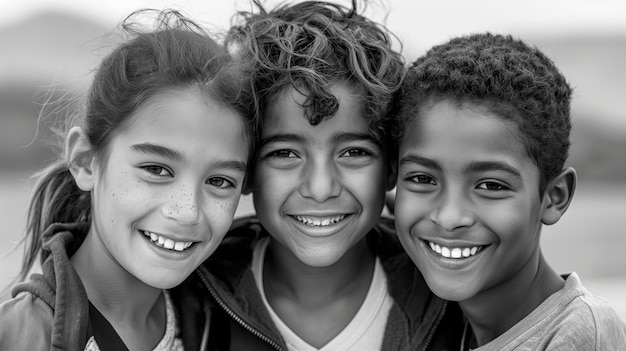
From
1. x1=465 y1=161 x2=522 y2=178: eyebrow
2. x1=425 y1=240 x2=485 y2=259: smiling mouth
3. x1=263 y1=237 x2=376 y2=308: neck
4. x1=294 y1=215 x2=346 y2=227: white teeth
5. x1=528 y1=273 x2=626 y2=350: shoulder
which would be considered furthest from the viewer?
x1=263 y1=237 x2=376 y2=308: neck

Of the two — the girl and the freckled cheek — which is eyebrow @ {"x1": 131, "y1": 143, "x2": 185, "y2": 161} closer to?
the girl

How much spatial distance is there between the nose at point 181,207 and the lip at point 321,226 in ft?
1.32

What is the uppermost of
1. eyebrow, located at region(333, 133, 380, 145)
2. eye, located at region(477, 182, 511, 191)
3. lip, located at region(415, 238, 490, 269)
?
eyebrow, located at region(333, 133, 380, 145)

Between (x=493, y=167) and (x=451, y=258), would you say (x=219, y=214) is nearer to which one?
(x=451, y=258)

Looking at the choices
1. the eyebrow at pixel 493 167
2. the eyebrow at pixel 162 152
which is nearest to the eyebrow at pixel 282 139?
the eyebrow at pixel 162 152

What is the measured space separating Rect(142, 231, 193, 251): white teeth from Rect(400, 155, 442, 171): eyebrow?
0.67m

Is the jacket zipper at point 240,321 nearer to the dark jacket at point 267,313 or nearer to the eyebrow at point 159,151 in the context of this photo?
the dark jacket at point 267,313

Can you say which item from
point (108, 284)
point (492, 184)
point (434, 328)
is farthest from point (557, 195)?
point (108, 284)

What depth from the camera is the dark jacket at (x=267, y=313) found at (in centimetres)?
248

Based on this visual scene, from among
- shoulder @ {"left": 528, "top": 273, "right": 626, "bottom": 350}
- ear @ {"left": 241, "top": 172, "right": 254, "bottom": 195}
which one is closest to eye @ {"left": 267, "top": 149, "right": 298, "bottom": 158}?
ear @ {"left": 241, "top": 172, "right": 254, "bottom": 195}

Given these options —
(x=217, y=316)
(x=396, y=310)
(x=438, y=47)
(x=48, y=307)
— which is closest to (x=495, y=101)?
(x=438, y=47)

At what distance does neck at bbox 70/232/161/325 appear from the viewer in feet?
7.54

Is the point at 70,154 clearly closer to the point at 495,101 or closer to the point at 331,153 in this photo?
the point at 331,153

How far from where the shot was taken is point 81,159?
7.62 ft
